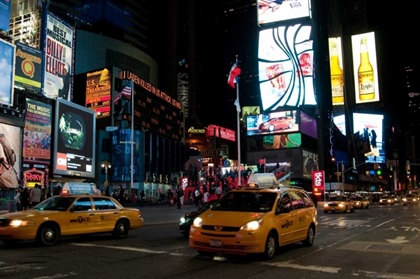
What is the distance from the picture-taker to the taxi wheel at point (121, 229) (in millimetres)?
13797

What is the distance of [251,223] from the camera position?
8867mm

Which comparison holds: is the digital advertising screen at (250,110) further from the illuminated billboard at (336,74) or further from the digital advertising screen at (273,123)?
the digital advertising screen at (273,123)

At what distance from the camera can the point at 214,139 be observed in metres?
114

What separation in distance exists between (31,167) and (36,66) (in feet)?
37.1

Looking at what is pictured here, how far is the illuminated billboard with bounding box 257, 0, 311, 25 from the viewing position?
9112cm

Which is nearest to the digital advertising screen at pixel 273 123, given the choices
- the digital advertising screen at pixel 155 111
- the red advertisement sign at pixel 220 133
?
the red advertisement sign at pixel 220 133

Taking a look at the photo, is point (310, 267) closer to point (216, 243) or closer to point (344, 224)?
point (216, 243)

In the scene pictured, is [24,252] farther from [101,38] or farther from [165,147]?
[101,38]

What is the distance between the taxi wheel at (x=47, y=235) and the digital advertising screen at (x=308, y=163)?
8067cm

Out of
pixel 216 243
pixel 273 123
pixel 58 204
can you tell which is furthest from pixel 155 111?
pixel 216 243

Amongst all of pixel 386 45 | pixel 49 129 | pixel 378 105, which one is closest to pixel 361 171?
pixel 378 105

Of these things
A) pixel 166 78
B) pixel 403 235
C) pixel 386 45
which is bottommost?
pixel 403 235

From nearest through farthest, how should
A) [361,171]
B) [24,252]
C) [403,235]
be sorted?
1. [24,252]
2. [403,235]
3. [361,171]

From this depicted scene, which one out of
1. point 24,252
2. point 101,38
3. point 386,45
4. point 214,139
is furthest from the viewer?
point 386,45
